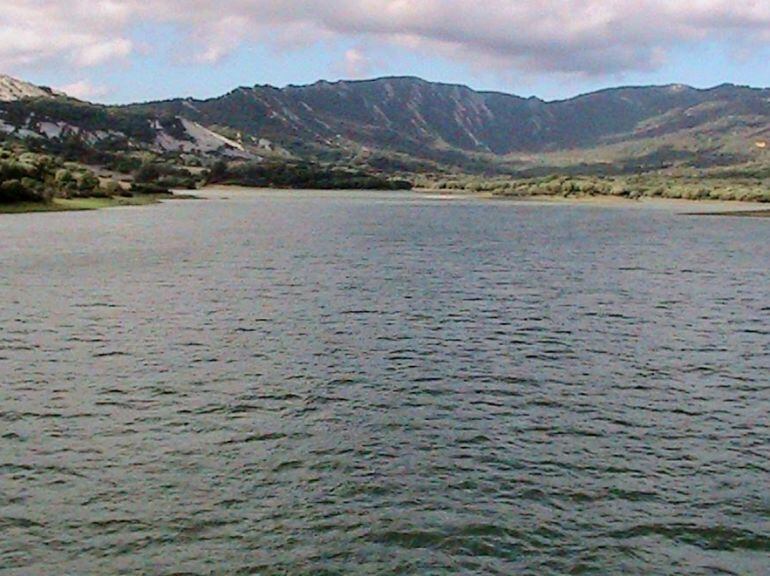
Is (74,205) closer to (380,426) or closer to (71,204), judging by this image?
(71,204)

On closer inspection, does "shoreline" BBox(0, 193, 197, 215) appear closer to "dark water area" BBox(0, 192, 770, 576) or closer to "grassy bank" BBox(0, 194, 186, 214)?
"grassy bank" BBox(0, 194, 186, 214)

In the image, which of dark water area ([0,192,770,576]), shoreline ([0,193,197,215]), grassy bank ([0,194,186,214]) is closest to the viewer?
dark water area ([0,192,770,576])

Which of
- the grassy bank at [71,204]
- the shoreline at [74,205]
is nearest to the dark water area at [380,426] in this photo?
the grassy bank at [71,204]

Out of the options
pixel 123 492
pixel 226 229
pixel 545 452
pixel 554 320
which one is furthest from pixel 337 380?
pixel 226 229

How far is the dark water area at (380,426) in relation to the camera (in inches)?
800

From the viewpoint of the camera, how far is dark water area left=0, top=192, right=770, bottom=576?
66.6 ft

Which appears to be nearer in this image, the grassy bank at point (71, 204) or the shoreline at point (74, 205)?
the grassy bank at point (71, 204)

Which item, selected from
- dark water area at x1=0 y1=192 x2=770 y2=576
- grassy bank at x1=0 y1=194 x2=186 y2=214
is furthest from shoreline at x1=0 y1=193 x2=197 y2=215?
dark water area at x1=0 y1=192 x2=770 y2=576

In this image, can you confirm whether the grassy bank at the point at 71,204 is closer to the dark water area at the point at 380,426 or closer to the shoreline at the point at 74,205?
the shoreline at the point at 74,205

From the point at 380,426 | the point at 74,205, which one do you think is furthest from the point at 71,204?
the point at 380,426

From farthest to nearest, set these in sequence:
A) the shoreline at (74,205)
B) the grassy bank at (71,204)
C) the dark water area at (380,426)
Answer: the shoreline at (74,205), the grassy bank at (71,204), the dark water area at (380,426)

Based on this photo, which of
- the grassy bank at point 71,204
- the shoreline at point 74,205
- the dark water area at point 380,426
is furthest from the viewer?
the shoreline at point 74,205

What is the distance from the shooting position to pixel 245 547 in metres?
20.0

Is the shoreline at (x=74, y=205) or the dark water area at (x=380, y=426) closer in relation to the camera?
the dark water area at (x=380, y=426)
